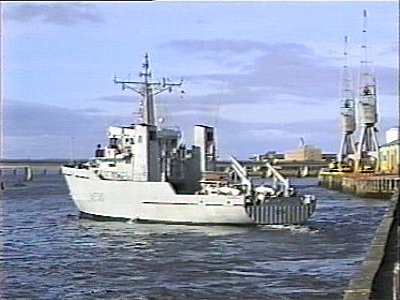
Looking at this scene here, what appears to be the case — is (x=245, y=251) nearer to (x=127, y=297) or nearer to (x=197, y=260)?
(x=197, y=260)

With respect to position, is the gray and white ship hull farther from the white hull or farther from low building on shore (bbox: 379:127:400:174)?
low building on shore (bbox: 379:127:400:174)

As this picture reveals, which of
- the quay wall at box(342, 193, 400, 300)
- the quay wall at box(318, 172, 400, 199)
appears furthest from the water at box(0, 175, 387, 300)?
the quay wall at box(318, 172, 400, 199)

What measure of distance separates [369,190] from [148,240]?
25.6m

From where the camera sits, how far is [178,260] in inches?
602

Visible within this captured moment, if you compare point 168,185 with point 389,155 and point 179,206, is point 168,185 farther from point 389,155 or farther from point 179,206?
point 389,155

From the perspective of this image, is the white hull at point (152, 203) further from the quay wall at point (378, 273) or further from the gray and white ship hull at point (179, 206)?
the quay wall at point (378, 273)

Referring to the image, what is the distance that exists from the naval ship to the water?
0.56 meters

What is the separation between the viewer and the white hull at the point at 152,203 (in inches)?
904

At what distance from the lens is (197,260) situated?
49.7ft

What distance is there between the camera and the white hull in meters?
23.0

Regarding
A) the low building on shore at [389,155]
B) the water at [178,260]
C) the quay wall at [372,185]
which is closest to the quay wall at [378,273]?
the water at [178,260]

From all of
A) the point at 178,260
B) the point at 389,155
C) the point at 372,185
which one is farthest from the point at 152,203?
Answer: the point at 389,155

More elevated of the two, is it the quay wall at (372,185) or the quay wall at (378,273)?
the quay wall at (378,273)

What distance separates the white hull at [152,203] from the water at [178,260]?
18.5 inches
